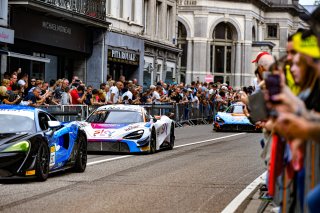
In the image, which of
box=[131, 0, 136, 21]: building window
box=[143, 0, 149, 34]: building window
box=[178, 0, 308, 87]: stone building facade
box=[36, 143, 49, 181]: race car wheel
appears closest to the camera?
box=[36, 143, 49, 181]: race car wheel

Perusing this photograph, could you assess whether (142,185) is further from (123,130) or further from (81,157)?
(123,130)

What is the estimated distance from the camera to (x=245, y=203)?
1251 cm

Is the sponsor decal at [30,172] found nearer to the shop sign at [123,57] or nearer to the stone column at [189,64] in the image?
the shop sign at [123,57]

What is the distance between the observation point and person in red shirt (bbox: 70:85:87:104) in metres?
28.0

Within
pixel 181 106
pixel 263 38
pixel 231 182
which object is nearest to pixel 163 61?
pixel 181 106

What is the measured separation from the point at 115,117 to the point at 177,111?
16.4m

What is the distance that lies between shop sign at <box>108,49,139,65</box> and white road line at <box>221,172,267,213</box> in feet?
93.5

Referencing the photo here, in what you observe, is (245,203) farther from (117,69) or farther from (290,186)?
(117,69)

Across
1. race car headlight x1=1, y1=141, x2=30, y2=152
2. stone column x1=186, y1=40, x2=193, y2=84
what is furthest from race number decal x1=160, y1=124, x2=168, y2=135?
stone column x1=186, y1=40, x2=193, y2=84

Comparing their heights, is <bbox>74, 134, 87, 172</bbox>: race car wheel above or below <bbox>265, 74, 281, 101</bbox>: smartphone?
below

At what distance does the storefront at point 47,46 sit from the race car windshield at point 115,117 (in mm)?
8676

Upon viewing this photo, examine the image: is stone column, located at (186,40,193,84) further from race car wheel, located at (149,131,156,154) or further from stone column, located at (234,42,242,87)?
race car wheel, located at (149,131,156,154)

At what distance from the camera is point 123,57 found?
149 ft

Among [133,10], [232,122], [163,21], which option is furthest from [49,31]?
[163,21]
